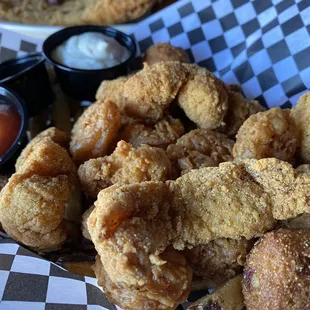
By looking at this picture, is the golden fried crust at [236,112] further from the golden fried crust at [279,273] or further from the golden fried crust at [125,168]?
the golden fried crust at [279,273]

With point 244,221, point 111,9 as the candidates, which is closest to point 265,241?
point 244,221

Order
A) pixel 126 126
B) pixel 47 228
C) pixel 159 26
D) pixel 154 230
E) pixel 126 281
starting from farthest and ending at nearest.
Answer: pixel 159 26
pixel 126 126
pixel 47 228
pixel 154 230
pixel 126 281

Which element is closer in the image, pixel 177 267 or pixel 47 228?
pixel 177 267

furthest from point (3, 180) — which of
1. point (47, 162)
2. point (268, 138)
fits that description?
point (268, 138)

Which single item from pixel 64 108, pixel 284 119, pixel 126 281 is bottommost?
pixel 64 108

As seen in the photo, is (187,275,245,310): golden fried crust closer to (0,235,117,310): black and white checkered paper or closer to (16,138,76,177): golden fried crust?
(0,235,117,310): black and white checkered paper

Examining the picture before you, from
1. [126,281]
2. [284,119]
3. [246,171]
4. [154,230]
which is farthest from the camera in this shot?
[284,119]

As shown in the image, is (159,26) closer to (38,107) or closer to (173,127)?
(38,107)

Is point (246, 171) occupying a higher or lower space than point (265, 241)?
higher
